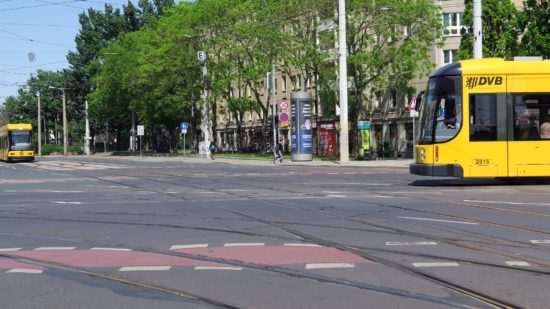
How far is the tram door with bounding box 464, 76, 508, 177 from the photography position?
19.8 m

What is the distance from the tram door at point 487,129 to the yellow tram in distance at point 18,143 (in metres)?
47.0

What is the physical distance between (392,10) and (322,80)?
7197mm

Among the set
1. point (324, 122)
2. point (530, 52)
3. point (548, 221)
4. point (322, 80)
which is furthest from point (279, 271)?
point (324, 122)

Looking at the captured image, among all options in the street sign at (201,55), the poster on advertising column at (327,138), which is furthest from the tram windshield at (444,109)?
the poster on advertising column at (327,138)

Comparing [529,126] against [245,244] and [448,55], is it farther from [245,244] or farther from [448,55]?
[448,55]

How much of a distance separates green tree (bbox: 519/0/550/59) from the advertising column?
1296cm

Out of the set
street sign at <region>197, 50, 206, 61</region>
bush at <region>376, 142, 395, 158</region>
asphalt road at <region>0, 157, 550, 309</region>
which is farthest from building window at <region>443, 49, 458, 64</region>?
asphalt road at <region>0, 157, 550, 309</region>

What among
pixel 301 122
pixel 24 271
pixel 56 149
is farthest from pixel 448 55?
pixel 56 149

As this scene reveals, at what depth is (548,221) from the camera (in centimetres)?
1232

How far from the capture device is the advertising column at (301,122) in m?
45.0

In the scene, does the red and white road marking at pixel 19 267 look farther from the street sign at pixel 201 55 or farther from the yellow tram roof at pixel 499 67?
the street sign at pixel 201 55

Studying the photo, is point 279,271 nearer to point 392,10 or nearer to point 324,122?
point 392,10

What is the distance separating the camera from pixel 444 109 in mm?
20125

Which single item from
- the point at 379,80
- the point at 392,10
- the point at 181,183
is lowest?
the point at 181,183
